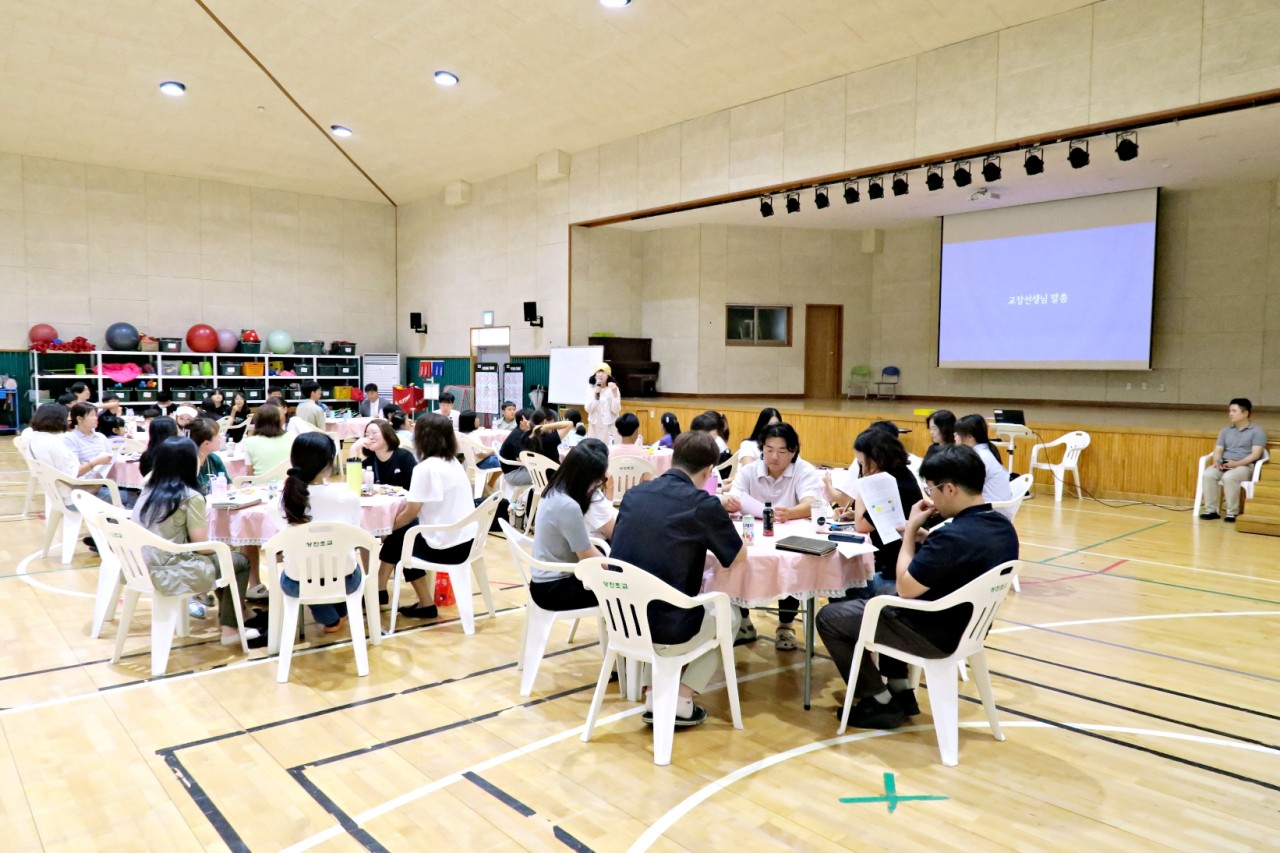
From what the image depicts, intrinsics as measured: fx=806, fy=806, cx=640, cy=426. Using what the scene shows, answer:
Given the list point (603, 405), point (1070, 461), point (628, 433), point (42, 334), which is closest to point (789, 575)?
point (628, 433)

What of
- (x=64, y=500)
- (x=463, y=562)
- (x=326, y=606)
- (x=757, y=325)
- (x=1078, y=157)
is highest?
(x=1078, y=157)

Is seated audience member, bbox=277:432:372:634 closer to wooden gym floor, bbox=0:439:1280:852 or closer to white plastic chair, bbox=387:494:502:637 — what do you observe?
white plastic chair, bbox=387:494:502:637

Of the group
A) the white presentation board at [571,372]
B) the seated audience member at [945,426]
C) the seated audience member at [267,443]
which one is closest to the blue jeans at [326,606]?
the seated audience member at [267,443]

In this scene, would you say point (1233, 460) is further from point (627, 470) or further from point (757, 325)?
point (757, 325)

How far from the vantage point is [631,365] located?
50.4ft

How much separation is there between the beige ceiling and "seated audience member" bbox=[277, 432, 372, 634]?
7.28m

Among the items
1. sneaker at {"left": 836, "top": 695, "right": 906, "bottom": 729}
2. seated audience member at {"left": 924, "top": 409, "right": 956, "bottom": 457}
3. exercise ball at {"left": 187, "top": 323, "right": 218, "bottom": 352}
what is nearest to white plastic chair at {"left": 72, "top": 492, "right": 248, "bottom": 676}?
sneaker at {"left": 836, "top": 695, "right": 906, "bottom": 729}

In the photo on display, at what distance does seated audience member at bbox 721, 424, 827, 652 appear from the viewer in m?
4.57

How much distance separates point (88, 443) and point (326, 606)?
12.6 ft

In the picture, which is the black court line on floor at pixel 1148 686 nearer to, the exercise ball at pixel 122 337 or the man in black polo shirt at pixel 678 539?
the man in black polo shirt at pixel 678 539

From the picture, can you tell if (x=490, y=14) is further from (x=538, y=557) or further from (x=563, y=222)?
(x=538, y=557)

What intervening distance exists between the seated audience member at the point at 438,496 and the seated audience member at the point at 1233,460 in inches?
319

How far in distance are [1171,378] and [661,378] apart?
28.8ft

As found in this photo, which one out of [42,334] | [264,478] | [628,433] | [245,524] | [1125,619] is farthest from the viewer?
[42,334]
